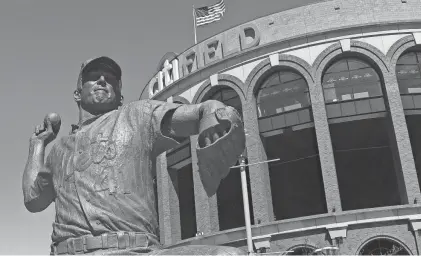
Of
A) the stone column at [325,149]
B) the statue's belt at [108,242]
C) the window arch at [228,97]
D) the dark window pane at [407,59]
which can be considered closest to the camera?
the statue's belt at [108,242]

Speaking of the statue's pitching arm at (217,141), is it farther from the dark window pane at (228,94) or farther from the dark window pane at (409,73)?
the dark window pane at (228,94)

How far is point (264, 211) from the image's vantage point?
27.3 meters

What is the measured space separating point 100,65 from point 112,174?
0.81m

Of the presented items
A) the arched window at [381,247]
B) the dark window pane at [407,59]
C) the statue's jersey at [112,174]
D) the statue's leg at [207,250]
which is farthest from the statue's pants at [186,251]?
the dark window pane at [407,59]

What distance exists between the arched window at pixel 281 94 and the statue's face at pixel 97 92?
1016 inches

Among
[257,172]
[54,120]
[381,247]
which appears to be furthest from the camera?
[257,172]

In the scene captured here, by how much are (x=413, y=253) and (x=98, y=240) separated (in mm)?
24240

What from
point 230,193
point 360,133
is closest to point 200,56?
point 230,193

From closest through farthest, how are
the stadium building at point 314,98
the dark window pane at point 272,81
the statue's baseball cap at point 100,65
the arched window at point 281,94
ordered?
1. the statue's baseball cap at point 100,65
2. the stadium building at point 314,98
3. the arched window at point 281,94
4. the dark window pane at point 272,81

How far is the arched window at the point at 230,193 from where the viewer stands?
30609 millimetres

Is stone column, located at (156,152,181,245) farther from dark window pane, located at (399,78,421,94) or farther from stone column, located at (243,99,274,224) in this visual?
dark window pane, located at (399,78,421,94)

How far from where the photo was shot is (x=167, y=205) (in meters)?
31.7

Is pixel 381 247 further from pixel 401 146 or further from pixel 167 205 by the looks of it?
pixel 167 205

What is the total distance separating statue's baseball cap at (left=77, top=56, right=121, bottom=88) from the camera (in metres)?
3.64
